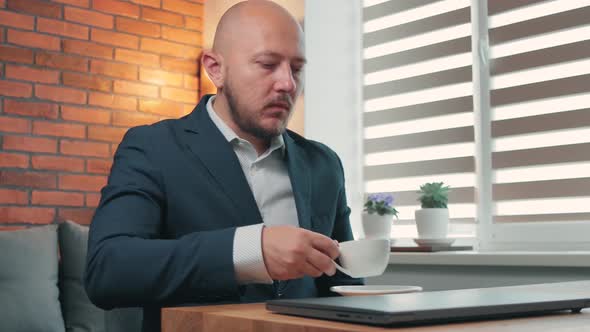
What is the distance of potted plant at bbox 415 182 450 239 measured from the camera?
2.69 meters

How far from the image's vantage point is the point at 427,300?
0.87 meters

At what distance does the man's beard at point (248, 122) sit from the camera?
1.63 meters

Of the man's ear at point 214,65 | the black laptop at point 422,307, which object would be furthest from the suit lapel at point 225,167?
the black laptop at point 422,307

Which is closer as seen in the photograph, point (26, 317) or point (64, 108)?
point (26, 317)

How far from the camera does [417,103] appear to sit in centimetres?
308

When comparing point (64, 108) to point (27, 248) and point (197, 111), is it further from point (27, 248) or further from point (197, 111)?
point (197, 111)

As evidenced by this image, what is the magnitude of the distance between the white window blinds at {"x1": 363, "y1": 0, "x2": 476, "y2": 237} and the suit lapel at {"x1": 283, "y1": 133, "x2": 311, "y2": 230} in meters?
1.34

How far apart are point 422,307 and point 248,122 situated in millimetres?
939

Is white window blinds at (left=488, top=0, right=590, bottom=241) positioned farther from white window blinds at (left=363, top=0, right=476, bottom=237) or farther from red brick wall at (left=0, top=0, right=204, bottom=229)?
red brick wall at (left=0, top=0, right=204, bottom=229)

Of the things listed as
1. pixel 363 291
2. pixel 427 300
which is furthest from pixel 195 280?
pixel 427 300

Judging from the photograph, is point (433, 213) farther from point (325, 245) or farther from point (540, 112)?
point (325, 245)

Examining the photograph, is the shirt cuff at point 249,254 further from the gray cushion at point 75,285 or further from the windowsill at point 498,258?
the gray cushion at point 75,285

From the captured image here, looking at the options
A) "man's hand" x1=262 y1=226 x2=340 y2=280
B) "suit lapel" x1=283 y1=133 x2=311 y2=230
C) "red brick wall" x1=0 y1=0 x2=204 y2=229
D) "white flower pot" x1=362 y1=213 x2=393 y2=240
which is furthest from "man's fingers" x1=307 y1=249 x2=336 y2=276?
"red brick wall" x1=0 y1=0 x2=204 y2=229

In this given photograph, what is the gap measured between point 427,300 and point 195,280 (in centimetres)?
41
